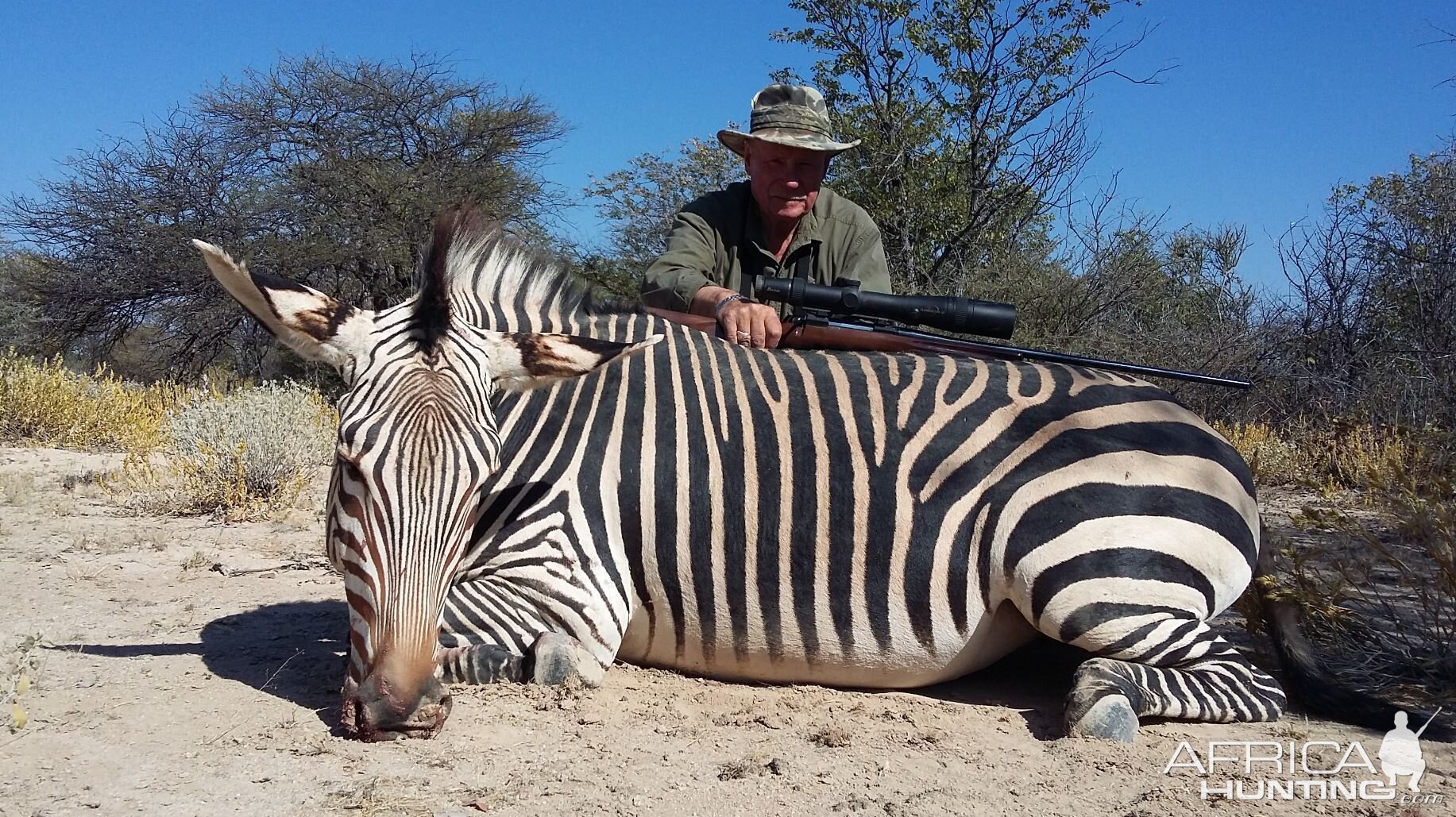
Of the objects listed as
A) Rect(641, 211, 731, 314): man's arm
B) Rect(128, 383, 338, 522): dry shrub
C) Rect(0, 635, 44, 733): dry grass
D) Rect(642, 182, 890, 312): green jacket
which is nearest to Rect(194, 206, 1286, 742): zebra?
Rect(0, 635, 44, 733): dry grass

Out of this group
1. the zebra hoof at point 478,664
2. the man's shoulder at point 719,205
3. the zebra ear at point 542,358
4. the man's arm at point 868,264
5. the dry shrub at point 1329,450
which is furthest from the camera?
the dry shrub at point 1329,450

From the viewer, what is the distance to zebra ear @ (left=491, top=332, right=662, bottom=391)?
10.0ft

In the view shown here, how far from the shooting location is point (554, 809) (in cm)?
255

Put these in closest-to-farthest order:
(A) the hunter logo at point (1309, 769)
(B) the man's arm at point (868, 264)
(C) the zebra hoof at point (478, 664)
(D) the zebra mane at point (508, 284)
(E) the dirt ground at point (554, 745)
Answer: (E) the dirt ground at point (554, 745) → (A) the hunter logo at point (1309, 769) → (C) the zebra hoof at point (478, 664) → (D) the zebra mane at point (508, 284) → (B) the man's arm at point (868, 264)

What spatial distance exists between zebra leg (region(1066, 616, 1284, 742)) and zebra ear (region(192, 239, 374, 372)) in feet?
7.86

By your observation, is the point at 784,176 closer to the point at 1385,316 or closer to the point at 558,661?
the point at 558,661

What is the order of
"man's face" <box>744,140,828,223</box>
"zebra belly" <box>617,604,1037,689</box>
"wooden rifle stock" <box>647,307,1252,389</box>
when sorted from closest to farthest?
"zebra belly" <box>617,604,1037,689</box>
"wooden rifle stock" <box>647,307,1252,389</box>
"man's face" <box>744,140,828,223</box>

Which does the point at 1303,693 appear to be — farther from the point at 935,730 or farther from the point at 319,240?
the point at 319,240

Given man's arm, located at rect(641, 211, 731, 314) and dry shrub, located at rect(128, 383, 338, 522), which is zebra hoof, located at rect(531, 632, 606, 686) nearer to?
man's arm, located at rect(641, 211, 731, 314)

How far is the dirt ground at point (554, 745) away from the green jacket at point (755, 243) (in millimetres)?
2399

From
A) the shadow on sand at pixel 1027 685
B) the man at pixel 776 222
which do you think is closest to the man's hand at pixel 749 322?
the man at pixel 776 222

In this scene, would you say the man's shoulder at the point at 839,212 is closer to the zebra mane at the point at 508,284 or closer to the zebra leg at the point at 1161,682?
the zebra mane at the point at 508,284

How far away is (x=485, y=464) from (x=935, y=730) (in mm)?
1621

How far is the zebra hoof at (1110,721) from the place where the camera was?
10.1 ft
